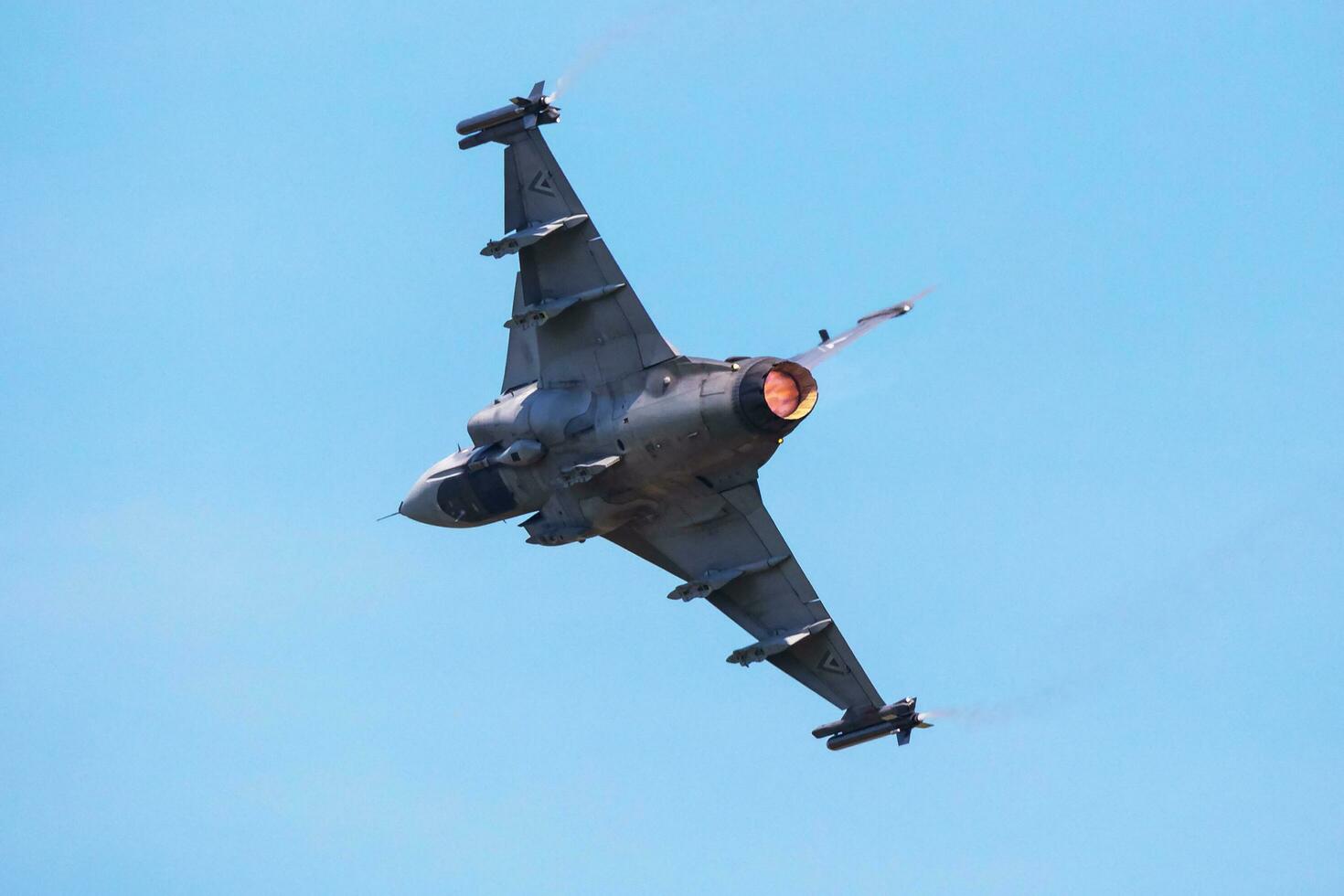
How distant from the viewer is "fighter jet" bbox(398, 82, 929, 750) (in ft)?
191

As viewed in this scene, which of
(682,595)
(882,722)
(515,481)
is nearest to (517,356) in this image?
(515,481)

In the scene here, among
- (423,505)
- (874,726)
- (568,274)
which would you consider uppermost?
(568,274)

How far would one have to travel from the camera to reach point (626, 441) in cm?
5912

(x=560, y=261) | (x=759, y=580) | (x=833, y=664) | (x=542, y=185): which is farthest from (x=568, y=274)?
(x=833, y=664)

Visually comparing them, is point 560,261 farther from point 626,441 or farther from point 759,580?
point 759,580

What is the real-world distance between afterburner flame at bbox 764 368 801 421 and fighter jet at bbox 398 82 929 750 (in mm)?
41

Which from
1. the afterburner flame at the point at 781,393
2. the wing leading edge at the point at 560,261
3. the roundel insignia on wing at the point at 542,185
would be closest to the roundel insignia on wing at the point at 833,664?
the afterburner flame at the point at 781,393

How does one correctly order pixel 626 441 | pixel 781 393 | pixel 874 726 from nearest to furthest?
1. pixel 781 393
2. pixel 626 441
3. pixel 874 726

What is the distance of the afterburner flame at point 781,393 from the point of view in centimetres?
5722

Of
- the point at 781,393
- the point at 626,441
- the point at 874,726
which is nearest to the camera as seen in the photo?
the point at 781,393

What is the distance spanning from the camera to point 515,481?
62.0 m

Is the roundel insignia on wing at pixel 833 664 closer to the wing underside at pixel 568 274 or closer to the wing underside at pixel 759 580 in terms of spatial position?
the wing underside at pixel 759 580

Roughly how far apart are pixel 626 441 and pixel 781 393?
400 centimetres

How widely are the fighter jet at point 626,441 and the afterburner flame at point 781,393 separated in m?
0.04
